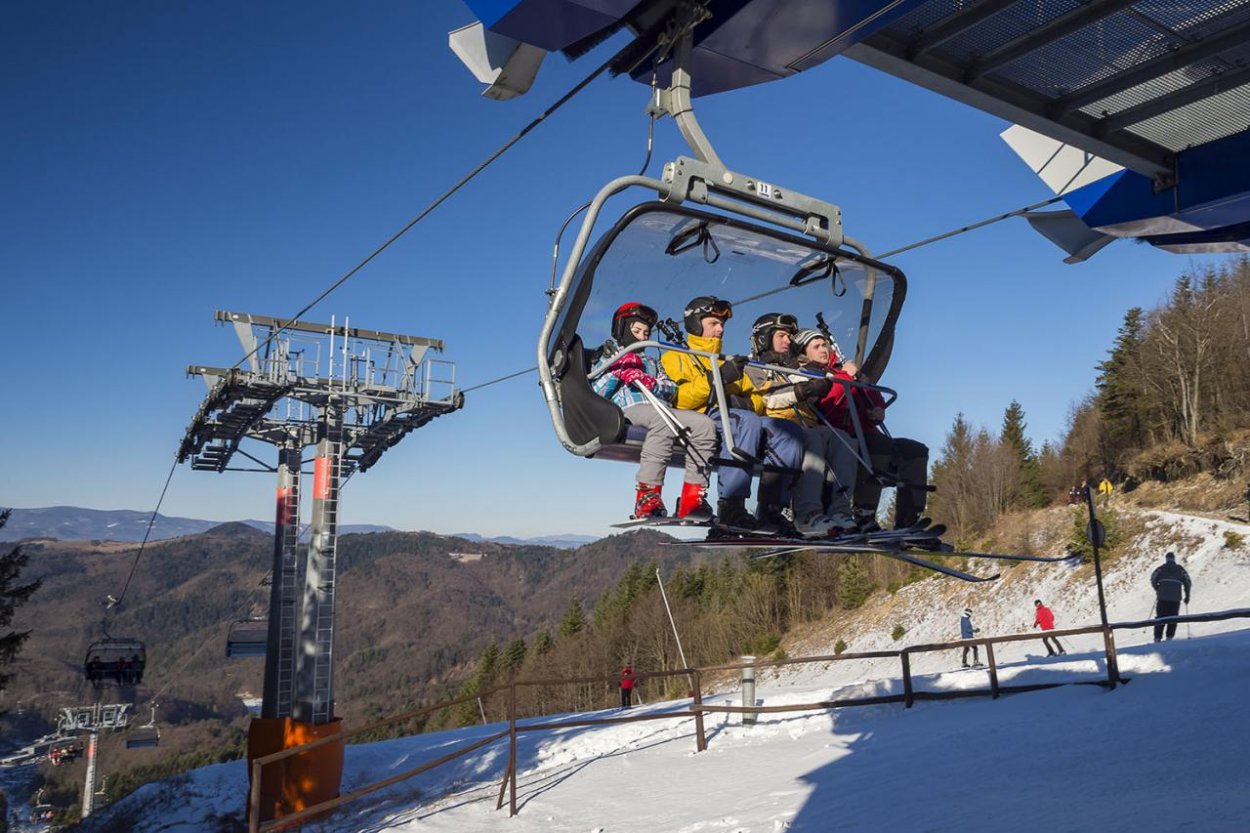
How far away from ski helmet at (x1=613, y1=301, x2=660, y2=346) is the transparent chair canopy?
0.13 ft

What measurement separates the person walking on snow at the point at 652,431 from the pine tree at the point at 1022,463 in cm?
3862

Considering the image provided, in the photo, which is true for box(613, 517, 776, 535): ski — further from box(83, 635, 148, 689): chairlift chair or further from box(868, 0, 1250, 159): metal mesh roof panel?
box(83, 635, 148, 689): chairlift chair

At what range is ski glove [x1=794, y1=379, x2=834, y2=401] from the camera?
4.85 meters

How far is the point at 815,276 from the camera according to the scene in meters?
5.26

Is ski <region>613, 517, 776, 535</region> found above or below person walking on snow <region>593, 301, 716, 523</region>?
below

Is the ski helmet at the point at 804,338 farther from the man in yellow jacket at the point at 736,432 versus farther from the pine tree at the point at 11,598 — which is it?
the pine tree at the point at 11,598

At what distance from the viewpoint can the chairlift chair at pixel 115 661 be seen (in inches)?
1006

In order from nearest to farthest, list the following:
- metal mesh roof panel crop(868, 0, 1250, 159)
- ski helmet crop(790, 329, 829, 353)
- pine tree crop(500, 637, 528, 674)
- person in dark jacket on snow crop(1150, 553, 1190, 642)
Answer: metal mesh roof panel crop(868, 0, 1250, 159)
ski helmet crop(790, 329, 829, 353)
person in dark jacket on snow crop(1150, 553, 1190, 642)
pine tree crop(500, 637, 528, 674)

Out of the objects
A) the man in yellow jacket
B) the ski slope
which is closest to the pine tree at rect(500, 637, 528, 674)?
the ski slope

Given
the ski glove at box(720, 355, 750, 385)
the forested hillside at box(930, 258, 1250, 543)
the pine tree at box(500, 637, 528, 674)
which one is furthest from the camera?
the pine tree at box(500, 637, 528, 674)

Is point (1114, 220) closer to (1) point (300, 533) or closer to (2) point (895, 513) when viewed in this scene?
(2) point (895, 513)

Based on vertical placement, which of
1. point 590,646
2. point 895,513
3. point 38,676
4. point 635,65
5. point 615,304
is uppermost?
point 635,65

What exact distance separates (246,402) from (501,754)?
8085 mm

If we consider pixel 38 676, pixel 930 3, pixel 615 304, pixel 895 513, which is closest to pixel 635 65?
pixel 615 304
